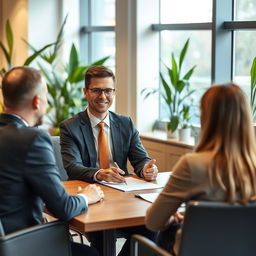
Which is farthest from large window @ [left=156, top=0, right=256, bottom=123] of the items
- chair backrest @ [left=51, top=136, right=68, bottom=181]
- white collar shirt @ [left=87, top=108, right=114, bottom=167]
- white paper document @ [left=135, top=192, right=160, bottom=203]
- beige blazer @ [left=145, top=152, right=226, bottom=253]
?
beige blazer @ [left=145, top=152, right=226, bottom=253]

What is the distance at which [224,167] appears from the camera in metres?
2.19

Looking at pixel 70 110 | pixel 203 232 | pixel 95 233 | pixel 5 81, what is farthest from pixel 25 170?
pixel 70 110

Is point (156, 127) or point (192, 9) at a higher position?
point (192, 9)

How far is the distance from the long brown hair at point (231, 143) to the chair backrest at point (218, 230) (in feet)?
0.20

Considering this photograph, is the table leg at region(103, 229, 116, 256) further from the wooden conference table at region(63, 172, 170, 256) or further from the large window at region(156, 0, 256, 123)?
the large window at region(156, 0, 256, 123)

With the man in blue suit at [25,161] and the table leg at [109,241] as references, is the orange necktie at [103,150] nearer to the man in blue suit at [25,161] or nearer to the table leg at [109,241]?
the table leg at [109,241]

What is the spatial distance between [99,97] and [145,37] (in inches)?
86.1

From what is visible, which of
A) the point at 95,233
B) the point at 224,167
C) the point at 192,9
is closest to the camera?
the point at 224,167

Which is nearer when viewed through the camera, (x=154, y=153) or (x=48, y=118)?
(x=154, y=153)

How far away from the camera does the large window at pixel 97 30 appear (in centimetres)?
652

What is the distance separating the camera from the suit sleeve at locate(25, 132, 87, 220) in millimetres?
2475

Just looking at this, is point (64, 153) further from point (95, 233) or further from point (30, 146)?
point (30, 146)

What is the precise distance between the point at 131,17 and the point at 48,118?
1.76 meters

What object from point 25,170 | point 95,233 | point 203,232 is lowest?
point 95,233
